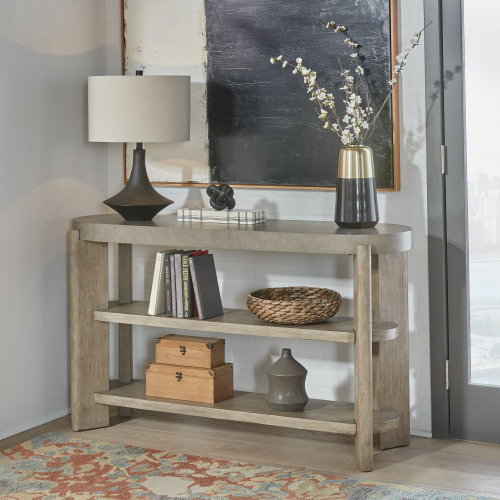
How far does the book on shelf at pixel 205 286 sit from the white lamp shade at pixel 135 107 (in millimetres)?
524

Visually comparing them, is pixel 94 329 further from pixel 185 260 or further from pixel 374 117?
pixel 374 117

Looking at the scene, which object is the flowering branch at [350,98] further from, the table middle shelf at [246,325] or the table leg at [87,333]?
the table leg at [87,333]

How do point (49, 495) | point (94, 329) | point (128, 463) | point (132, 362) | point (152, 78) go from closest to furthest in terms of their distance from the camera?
point (49, 495), point (128, 463), point (152, 78), point (94, 329), point (132, 362)

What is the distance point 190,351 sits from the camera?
329 centimetres

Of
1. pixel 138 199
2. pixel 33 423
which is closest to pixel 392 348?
pixel 138 199

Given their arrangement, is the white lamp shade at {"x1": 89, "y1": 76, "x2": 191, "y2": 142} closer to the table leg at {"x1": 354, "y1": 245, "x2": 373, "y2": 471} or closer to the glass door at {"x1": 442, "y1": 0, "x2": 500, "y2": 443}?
the table leg at {"x1": 354, "y1": 245, "x2": 373, "y2": 471}

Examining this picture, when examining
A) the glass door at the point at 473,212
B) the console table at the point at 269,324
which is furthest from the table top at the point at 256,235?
the glass door at the point at 473,212

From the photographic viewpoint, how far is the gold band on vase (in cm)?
294

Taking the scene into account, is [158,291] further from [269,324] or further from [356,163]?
[356,163]

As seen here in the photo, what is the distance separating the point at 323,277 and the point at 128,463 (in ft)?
3.76

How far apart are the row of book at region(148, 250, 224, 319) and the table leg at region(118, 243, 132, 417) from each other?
0.32 m

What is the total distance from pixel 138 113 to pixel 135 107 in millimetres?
26

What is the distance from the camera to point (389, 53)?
3.17 m

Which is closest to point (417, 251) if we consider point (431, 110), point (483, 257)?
point (483, 257)
